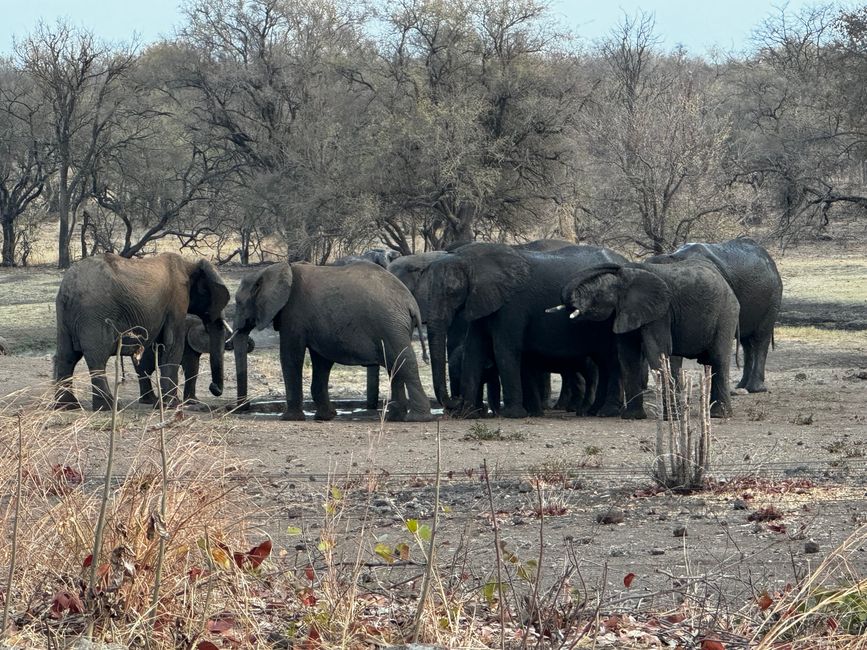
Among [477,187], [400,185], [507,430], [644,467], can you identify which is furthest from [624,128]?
[644,467]

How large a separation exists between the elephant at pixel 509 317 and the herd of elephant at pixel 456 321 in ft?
0.06

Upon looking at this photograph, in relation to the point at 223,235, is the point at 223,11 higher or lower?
higher

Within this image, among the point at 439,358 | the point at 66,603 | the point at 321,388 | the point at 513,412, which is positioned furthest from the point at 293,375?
the point at 66,603

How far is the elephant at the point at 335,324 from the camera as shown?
16.3 m

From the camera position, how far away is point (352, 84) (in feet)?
128

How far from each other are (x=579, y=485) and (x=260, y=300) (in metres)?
6.99

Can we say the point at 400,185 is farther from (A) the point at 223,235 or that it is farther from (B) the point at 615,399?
(B) the point at 615,399

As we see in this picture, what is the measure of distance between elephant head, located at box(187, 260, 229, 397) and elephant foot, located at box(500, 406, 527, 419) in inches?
148

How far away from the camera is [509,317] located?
17250 millimetres

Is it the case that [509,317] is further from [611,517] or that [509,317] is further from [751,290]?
[611,517]

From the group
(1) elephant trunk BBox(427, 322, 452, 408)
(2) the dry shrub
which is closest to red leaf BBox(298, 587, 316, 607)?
(2) the dry shrub

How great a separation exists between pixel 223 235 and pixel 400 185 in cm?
703

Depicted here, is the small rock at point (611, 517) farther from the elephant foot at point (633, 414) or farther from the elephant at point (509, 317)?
the elephant at point (509, 317)

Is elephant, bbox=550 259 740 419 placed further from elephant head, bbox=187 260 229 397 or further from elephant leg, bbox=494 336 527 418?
elephant head, bbox=187 260 229 397
